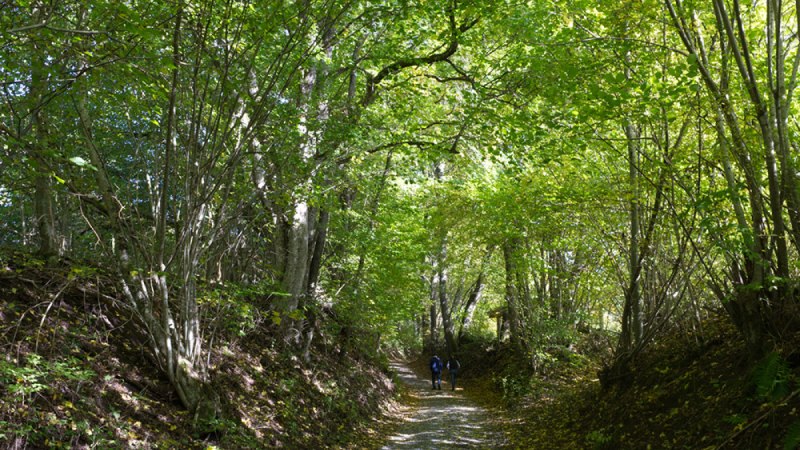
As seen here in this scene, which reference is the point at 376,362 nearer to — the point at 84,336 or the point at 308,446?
the point at 308,446

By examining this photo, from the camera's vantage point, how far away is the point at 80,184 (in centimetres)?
633

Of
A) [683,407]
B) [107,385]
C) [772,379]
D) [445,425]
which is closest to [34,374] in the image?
[107,385]

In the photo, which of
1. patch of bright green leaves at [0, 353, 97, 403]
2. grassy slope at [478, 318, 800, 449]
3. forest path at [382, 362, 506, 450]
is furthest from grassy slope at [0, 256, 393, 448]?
grassy slope at [478, 318, 800, 449]

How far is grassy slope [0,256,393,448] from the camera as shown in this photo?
4.59 m

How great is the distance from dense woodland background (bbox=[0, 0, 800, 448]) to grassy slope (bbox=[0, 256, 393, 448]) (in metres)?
0.04

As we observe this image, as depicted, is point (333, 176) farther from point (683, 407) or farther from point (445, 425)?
point (683, 407)

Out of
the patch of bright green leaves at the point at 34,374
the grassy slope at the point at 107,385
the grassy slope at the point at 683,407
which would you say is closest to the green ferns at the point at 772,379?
the grassy slope at the point at 683,407

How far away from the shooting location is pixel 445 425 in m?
11.8

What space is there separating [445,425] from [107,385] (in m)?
8.06

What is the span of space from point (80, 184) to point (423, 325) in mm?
38459

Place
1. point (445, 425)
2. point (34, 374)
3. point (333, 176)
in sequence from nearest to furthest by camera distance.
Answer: point (34, 374) < point (333, 176) < point (445, 425)

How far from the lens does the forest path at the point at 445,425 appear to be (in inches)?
384

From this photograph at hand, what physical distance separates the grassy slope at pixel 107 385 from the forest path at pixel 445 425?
3.79ft

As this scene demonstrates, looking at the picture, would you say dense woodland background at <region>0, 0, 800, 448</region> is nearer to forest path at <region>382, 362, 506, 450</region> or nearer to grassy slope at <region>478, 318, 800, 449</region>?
grassy slope at <region>478, 318, 800, 449</region>
